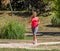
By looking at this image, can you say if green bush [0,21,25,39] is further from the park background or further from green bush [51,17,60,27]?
green bush [51,17,60,27]

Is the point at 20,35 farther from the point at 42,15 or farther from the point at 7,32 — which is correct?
the point at 42,15

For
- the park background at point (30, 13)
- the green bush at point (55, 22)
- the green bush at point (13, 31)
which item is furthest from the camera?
the green bush at point (55, 22)

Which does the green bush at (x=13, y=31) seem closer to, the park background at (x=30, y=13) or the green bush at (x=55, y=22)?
the park background at (x=30, y=13)

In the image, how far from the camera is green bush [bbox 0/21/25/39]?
21.4 metres

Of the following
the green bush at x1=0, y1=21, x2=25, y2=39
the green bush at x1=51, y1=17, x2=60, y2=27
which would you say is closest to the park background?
the green bush at x1=51, y1=17, x2=60, y2=27

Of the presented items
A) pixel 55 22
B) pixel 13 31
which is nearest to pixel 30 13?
pixel 55 22

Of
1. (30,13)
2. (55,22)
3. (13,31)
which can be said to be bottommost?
(30,13)

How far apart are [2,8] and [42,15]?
25.4 ft

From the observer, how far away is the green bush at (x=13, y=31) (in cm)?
2136

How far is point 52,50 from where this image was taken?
45.5 feet

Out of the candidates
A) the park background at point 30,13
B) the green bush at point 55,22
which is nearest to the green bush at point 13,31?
the park background at point 30,13

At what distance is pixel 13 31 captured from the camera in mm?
21672

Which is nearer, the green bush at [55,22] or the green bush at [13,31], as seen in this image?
the green bush at [13,31]

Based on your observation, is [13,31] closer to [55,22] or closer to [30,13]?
[55,22]
